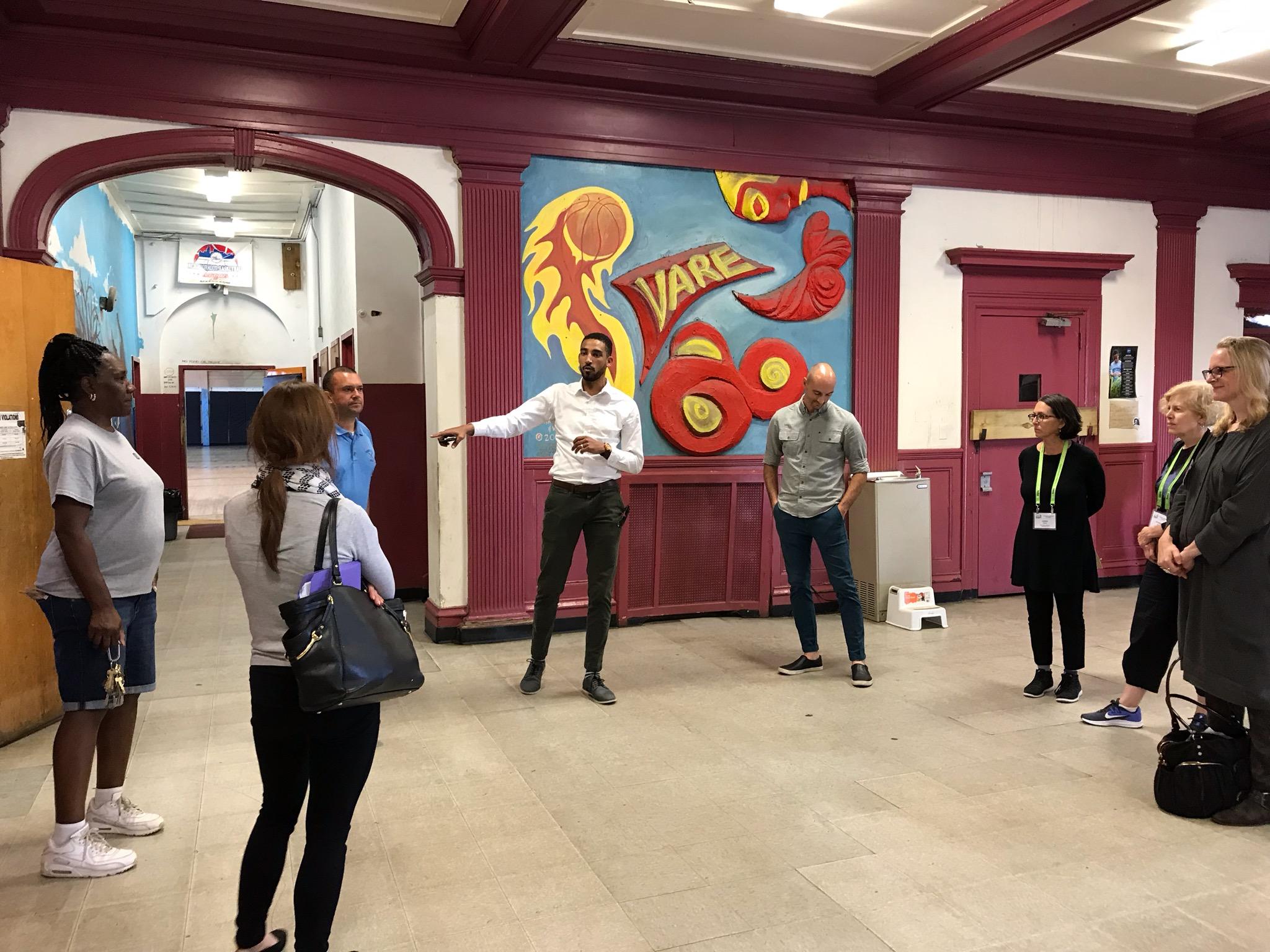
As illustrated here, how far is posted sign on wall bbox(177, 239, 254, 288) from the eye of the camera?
14242mm

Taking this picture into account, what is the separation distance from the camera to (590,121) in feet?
19.4

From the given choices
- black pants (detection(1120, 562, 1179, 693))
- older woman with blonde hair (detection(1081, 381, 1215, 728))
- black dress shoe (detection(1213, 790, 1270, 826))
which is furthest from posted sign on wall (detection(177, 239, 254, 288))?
black dress shoe (detection(1213, 790, 1270, 826))

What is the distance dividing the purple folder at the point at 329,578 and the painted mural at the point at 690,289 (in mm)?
3844

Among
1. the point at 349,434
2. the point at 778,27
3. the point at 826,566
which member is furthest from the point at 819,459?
the point at 778,27

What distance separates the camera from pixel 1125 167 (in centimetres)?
727

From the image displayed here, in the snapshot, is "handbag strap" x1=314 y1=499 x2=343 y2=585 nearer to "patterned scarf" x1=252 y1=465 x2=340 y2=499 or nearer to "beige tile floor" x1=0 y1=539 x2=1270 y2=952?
"patterned scarf" x1=252 y1=465 x2=340 y2=499

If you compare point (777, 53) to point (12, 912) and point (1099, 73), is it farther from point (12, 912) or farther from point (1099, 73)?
point (12, 912)

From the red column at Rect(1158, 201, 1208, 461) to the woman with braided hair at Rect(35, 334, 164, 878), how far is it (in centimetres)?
718

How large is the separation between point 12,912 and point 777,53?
565cm

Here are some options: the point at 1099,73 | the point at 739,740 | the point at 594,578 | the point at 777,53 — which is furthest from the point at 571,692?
the point at 1099,73

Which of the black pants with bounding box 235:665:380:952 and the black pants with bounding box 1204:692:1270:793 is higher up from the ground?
the black pants with bounding box 235:665:380:952

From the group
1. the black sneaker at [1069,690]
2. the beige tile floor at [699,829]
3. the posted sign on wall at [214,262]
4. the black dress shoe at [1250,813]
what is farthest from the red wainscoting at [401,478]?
the posted sign on wall at [214,262]

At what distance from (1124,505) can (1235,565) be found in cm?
462

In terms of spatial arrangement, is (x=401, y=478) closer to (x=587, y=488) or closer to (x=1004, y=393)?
(x=587, y=488)
